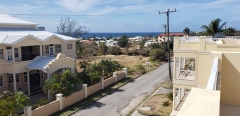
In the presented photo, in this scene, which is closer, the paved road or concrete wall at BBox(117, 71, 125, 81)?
the paved road

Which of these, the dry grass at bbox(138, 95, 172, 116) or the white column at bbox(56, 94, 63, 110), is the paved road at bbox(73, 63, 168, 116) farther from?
the white column at bbox(56, 94, 63, 110)

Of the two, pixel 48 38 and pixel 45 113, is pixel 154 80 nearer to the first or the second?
pixel 48 38

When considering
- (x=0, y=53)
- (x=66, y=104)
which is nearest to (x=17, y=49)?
(x=0, y=53)

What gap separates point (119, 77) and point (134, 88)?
337 cm

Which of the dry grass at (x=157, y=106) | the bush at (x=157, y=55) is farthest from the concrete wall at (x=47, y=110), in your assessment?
the bush at (x=157, y=55)

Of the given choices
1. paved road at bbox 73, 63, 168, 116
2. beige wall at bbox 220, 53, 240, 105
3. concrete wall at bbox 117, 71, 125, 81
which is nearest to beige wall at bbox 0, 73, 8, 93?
paved road at bbox 73, 63, 168, 116

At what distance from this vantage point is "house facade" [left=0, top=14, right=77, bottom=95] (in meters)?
18.2

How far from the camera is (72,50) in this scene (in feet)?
82.8

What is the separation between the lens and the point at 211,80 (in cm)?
448

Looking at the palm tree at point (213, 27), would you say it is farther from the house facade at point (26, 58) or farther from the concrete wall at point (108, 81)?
the house facade at point (26, 58)

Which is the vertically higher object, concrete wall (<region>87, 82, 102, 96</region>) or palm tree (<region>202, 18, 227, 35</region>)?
palm tree (<region>202, 18, 227, 35</region>)

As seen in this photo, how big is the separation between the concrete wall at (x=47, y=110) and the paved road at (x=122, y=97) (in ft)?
4.93

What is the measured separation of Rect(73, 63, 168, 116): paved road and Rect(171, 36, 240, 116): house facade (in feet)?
14.2

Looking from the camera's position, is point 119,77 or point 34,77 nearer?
point 34,77
